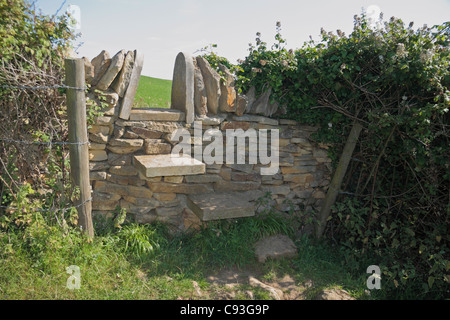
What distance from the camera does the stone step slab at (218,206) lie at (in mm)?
3541

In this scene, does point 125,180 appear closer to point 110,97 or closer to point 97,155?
point 97,155

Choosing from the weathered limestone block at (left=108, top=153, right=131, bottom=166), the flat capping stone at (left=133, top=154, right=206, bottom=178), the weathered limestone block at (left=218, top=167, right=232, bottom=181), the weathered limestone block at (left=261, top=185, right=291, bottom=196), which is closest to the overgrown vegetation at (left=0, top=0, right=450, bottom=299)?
the weathered limestone block at (left=261, top=185, right=291, bottom=196)

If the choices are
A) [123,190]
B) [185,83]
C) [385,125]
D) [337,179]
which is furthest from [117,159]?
[385,125]

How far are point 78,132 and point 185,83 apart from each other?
135 centimetres

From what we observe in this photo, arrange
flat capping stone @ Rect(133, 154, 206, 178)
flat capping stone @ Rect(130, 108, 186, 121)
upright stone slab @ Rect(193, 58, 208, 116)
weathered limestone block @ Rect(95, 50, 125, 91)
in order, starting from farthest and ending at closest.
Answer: upright stone slab @ Rect(193, 58, 208, 116)
flat capping stone @ Rect(130, 108, 186, 121)
weathered limestone block @ Rect(95, 50, 125, 91)
flat capping stone @ Rect(133, 154, 206, 178)

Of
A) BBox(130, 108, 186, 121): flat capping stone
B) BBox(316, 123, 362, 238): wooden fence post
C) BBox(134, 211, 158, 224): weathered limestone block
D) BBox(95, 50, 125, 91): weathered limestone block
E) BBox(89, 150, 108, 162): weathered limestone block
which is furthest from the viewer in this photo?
BBox(316, 123, 362, 238): wooden fence post

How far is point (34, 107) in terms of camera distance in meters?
3.27

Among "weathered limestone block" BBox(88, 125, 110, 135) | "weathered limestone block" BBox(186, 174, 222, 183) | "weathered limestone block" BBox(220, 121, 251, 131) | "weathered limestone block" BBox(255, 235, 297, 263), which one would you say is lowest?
"weathered limestone block" BBox(255, 235, 297, 263)

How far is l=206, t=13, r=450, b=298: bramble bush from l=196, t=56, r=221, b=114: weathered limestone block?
383mm

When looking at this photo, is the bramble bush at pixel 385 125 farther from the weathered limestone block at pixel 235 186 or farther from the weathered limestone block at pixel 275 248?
the weathered limestone block at pixel 235 186

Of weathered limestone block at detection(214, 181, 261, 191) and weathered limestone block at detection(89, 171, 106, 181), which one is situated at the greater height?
weathered limestone block at detection(89, 171, 106, 181)

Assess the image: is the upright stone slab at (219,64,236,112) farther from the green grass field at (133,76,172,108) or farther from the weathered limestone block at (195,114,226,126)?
the green grass field at (133,76,172,108)

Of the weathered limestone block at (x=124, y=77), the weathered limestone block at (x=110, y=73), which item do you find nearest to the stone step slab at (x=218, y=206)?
the weathered limestone block at (x=124, y=77)

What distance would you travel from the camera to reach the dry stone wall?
363 centimetres
